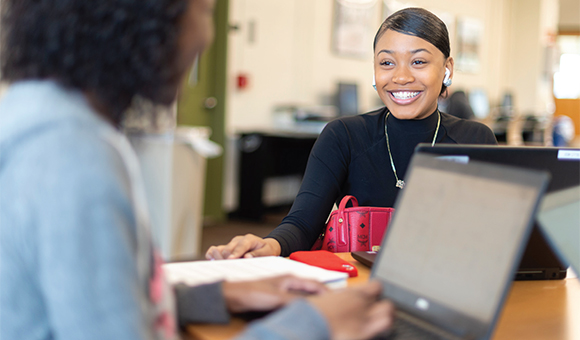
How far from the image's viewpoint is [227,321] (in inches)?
31.7

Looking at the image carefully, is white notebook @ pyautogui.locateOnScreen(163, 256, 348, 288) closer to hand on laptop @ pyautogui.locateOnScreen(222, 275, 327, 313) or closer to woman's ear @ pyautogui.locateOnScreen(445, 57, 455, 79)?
hand on laptop @ pyautogui.locateOnScreen(222, 275, 327, 313)

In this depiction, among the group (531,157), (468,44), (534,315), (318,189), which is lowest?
(534,315)

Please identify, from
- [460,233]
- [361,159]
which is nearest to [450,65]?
[361,159]

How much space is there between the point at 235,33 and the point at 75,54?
4.13 m

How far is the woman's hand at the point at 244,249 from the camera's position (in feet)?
3.80

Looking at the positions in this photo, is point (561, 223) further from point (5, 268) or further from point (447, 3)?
point (447, 3)

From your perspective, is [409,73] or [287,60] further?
[287,60]

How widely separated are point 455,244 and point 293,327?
0.27 metres

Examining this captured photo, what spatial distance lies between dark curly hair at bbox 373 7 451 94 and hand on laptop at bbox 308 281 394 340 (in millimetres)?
997

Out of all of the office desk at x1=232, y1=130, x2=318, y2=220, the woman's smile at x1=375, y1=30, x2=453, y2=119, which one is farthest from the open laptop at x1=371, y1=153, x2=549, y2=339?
the office desk at x1=232, y1=130, x2=318, y2=220

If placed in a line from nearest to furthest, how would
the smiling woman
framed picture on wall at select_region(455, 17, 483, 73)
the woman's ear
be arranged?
the smiling woman, the woman's ear, framed picture on wall at select_region(455, 17, 483, 73)

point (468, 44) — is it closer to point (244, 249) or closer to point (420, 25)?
point (420, 25)

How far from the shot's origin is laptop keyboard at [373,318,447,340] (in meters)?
0.73

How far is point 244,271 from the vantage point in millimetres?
987
